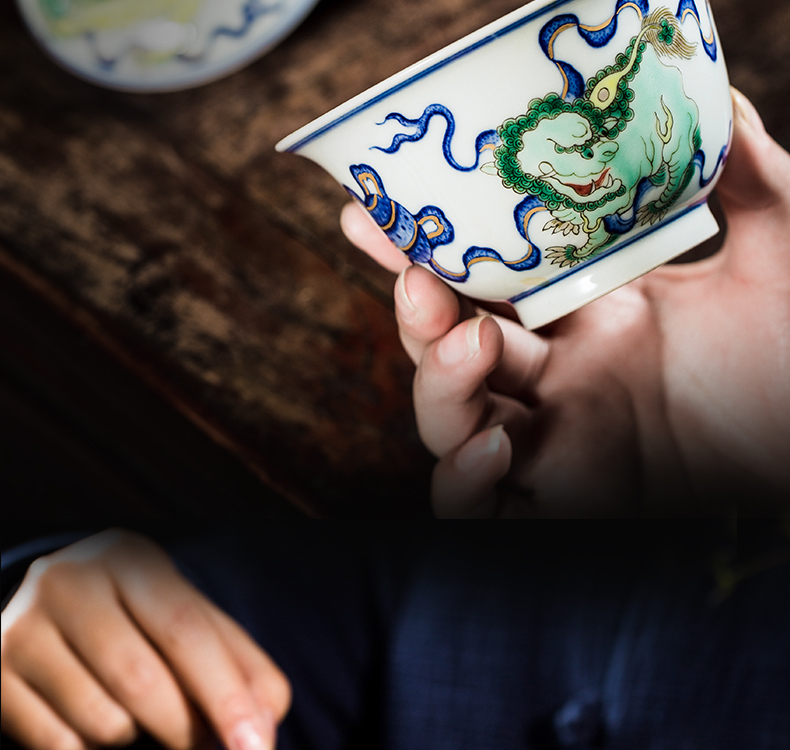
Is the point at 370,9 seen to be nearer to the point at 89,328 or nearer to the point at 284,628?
the point at 89,328

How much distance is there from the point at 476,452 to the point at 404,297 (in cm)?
5

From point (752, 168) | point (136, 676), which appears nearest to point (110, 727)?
point (136, 676)

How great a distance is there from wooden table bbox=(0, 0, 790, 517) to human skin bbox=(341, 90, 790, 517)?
0.04 meters

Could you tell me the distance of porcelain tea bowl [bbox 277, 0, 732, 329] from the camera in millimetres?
138

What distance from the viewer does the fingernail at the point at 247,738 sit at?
161 millimetres

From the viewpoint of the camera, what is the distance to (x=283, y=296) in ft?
0.96

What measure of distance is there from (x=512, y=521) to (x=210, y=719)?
0.10 meters

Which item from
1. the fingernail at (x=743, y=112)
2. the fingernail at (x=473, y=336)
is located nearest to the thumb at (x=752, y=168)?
the fingernail at (x=743, y=112)

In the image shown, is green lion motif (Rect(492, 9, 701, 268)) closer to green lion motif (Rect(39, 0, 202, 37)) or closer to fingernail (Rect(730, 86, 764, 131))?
fingernail (Rect(730, 86, 764, 131))

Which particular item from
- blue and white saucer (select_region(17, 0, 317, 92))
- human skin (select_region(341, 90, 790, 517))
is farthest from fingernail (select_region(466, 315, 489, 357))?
blue and white saucer (select_region(17, 0, 317, 92))

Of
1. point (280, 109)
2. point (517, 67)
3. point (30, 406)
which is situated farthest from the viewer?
point (280, 109)

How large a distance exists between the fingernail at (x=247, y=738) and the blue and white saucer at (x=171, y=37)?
34 centimetres

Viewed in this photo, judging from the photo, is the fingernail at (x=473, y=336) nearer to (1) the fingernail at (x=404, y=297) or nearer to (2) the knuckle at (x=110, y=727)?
(1) the fingernail at (x=404, y=297)

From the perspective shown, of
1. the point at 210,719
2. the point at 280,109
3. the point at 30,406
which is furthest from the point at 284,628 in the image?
the point at 280,109
